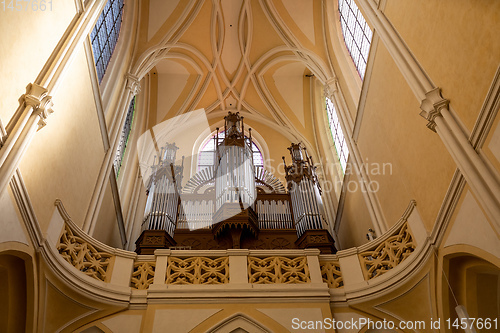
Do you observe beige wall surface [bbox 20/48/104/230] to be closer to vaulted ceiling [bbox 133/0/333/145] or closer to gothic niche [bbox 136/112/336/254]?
gothic niche [bbox 136/112/336/254]

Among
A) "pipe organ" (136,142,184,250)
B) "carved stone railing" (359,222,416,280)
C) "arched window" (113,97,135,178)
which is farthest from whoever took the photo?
"arched window" (113,97,135,178)

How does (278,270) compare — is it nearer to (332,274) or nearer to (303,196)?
(332,274)

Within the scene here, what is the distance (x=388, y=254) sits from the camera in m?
6.68

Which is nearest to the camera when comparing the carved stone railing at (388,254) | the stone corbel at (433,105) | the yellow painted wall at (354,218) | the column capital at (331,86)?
the stone corbel at (433,105)

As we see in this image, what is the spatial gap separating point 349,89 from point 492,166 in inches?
240

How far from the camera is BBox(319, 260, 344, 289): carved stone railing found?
22.7 ft

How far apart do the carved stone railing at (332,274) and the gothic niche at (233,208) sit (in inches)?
60.6

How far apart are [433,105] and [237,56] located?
33.9 ft

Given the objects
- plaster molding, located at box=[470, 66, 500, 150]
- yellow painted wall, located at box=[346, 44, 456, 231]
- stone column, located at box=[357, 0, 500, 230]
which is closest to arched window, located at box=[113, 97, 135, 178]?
yellow painted wall, located at box=[346, 44, 456, 231]

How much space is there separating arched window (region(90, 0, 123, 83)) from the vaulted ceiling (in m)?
1.05

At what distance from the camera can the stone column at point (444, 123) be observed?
4406 millimetres

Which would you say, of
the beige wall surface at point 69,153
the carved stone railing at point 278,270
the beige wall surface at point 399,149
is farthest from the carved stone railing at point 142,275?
the beige wall surface at point 399,149

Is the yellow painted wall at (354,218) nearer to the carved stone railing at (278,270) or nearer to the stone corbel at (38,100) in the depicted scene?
the carved stone railing at (278,270)

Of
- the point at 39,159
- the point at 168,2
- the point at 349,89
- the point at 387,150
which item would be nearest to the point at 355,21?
the point at 349,89
